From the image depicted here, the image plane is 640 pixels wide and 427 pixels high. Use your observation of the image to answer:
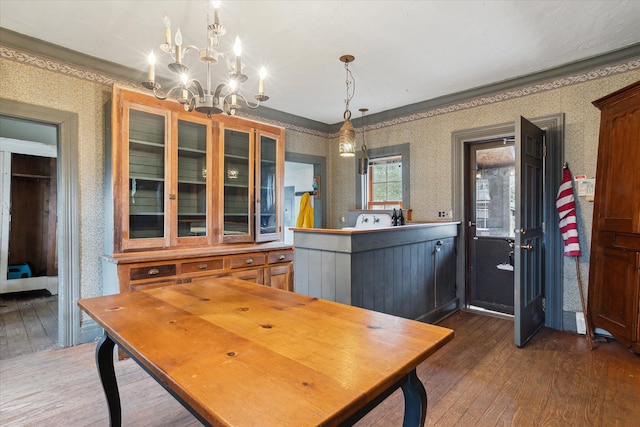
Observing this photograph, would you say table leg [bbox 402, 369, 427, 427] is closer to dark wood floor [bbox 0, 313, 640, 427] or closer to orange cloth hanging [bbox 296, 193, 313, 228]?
dark wood floor [bbox 0, 313, 640, 427]

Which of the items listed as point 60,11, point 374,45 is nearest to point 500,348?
point 374,45

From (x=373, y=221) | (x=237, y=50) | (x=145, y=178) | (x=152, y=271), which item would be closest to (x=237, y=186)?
(x=145, y=178)

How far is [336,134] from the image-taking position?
509cm

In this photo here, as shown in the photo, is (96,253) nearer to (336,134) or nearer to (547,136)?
(336,134)

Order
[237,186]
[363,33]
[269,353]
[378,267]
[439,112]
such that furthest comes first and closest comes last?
[439,112] < [237,186] < [378,267] < [363,33] < [269,353]

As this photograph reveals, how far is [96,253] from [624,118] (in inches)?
179

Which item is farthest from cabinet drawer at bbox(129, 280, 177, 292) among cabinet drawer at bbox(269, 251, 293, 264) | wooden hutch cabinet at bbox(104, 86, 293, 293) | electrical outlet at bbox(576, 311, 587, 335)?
electrical outlet at bbox(576, 311, 587, 335)

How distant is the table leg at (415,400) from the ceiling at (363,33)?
220 cm

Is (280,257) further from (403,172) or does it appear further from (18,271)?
(18,271)

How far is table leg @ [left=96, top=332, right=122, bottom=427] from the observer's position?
5.08ft

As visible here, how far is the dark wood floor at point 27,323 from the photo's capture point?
281 centimetres

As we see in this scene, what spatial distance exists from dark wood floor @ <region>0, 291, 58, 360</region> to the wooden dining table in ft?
6.24

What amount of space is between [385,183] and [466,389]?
3.00m

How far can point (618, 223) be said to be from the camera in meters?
2.54
